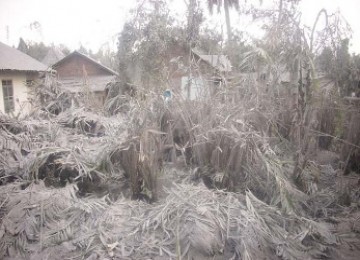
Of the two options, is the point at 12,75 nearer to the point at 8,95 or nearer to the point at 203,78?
the point at 8,95

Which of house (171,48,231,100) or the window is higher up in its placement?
house (171,48,231,100)

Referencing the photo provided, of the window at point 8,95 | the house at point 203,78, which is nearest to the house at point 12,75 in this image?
the window at point 8,95

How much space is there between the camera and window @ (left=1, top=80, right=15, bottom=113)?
12492 millimetres

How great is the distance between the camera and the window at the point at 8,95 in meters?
12.5

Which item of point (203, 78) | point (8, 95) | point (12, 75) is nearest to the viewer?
point (203, 78)

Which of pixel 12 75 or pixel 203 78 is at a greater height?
pixel 12 75

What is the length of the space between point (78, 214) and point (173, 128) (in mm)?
1602

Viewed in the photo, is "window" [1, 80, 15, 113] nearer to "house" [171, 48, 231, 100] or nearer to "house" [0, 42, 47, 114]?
"house" [0, 42, 47, 114]

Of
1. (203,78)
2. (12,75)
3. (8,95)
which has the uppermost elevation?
(12,75)

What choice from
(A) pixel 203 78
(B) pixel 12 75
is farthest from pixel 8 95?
(A) pixel 203 78

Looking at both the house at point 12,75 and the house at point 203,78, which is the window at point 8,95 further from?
the house at point 203,78

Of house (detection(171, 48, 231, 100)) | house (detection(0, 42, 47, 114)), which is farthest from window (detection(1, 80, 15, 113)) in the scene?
house (detection(171, 48, 231, 100))

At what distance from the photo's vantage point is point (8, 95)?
12.8 m

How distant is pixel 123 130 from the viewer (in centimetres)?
405
